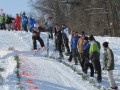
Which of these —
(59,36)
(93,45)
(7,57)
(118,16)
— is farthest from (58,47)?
(118,16)

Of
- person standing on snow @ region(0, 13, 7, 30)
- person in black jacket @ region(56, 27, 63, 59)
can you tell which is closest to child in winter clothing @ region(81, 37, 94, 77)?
person in black jacket @ region(56, 27, 63, 59)

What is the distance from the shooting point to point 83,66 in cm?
2103

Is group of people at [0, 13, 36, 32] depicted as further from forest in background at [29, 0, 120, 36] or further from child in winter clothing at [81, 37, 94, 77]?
forest in background at [29, 0, 120, 36]

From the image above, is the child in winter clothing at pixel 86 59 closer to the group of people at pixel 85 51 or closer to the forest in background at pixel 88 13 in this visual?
the group of people at pixel 85 51

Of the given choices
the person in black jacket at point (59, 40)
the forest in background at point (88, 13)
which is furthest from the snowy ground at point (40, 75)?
the forest in background at point (88, 13)

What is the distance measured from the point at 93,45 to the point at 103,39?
13660 mm

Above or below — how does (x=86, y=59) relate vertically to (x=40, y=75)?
above

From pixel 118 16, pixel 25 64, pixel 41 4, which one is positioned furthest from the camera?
pixel 41 4

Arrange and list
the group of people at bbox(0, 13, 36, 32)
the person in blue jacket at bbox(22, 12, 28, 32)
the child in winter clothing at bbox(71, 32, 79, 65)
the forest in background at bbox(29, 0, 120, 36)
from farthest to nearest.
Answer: the forest in background at bbox(29, 0, 120, 36), the group of people at bbox(0, 13, 36, 32), the person in blue jacket at bbox(22, 12, 28, 32), the child in winter clothing at bbox(71, 32, 79, 65)

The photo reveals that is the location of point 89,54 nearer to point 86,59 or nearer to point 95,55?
point 86,59

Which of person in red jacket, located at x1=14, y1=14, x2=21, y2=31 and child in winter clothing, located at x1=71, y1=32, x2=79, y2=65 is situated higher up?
person in red jacket, located at x1=14, y1=14, x2=21, y2=31

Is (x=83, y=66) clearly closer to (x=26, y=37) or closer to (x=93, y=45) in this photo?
(x=93, y=45)

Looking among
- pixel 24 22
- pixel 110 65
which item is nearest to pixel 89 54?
pixel 110 65

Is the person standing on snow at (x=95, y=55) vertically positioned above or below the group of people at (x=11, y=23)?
below
